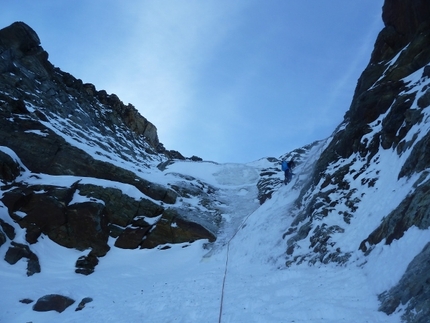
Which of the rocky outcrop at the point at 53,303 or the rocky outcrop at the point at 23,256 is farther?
the rocky outcrop at the point at 23,256

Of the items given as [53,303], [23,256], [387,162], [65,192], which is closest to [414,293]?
[387,162]

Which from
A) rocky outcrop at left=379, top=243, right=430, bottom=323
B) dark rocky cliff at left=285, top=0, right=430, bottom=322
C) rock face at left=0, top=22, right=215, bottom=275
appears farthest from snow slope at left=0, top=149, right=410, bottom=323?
rock face at left=0, top=22, right=215, bottom=275

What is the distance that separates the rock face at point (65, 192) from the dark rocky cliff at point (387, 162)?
11.4 m

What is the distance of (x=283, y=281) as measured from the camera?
36.4ft

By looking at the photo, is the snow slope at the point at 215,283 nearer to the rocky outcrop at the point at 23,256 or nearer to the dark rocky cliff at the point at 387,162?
the rocky outcrop at the point at 23,256

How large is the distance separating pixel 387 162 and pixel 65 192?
20448 millimetres

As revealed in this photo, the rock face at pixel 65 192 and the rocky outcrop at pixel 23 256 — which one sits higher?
the rock face at pixel 65 192

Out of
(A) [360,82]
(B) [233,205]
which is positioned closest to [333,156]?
(A) [360,82]

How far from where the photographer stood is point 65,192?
78.1 ft

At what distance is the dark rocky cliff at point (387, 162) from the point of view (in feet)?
26.2

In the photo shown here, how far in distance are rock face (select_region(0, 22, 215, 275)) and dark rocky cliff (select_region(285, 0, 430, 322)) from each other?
11.4 meters

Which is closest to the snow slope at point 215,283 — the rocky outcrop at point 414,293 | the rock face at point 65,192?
the rocky outcrop at point 414,293

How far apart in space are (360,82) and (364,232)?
16.2 meters

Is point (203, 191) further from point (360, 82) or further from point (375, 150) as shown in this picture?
point (375, 150)
